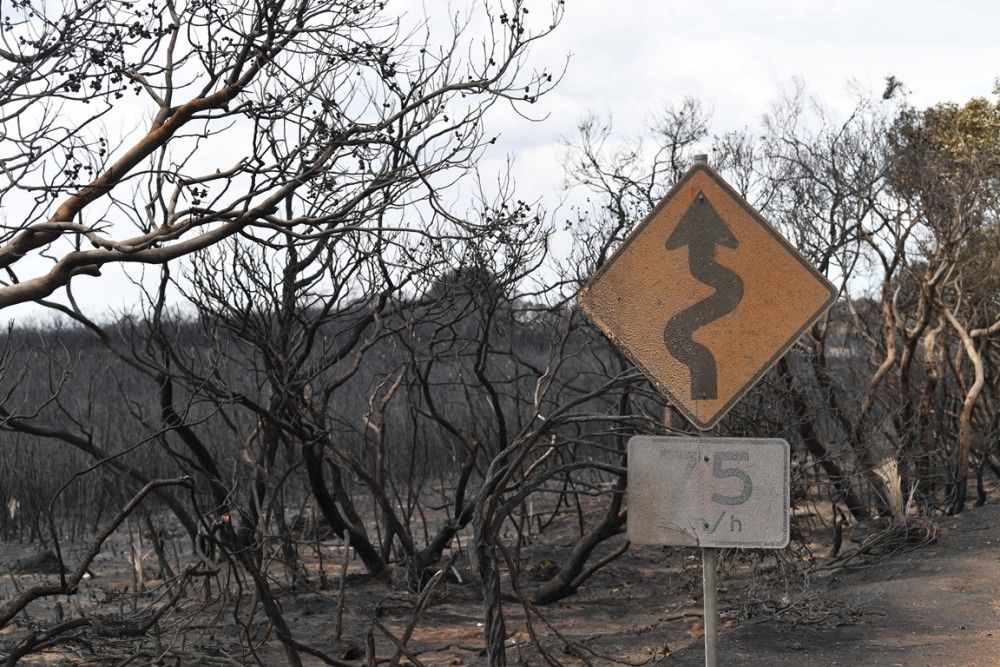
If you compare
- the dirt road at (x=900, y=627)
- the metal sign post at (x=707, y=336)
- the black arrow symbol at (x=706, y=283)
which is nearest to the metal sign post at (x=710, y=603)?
the metal sign post at (x=707, y=336)

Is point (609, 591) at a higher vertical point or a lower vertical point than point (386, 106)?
lower

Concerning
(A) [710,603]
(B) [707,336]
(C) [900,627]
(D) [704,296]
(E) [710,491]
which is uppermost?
(D) [704,296]

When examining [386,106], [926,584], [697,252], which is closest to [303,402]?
[386,106]

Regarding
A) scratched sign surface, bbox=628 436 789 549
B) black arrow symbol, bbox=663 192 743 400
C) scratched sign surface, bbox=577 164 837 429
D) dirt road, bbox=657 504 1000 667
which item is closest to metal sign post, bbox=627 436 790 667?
scratched sign surface, bbox=628 436 789 549

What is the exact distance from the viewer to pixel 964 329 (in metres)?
16.5

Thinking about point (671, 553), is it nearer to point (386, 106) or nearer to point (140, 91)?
point (386, 106)

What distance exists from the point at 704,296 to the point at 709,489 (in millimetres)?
743

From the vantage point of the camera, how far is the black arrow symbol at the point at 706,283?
5102mm

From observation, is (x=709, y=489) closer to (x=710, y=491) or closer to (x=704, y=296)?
(x=710, y=491)

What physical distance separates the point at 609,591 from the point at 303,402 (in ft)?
15.3

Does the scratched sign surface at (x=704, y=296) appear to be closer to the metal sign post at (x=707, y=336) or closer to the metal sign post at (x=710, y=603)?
the metal sign post at (x=707, y=336)

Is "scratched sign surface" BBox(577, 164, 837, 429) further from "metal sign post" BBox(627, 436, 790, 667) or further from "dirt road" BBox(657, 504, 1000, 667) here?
"dirt road" BBox(657, 504, 1000, 667)

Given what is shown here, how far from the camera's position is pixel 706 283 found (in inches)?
203

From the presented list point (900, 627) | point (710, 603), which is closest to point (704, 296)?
point (710, 603)
